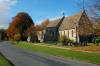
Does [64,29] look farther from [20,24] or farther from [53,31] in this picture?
[20,24]

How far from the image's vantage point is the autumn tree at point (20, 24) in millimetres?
109606

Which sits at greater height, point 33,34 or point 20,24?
point 20,24

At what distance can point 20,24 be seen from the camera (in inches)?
4397

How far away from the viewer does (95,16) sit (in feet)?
126

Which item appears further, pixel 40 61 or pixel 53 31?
pixel 53 31

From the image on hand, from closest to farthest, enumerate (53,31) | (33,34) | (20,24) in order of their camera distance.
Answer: (53,31)
(33,34)
(20,24)

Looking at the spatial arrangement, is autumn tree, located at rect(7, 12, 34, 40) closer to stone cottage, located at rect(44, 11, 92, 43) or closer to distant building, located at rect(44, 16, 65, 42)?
distant building, located at rect(44, 16, 65, 42)

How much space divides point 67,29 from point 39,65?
53.6 m

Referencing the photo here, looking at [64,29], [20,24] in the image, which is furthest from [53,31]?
[20,24]

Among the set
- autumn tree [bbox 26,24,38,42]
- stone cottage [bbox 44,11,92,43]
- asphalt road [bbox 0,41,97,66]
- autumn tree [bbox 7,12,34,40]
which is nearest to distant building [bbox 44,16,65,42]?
stone cottage [bbox 44,11,92,43]

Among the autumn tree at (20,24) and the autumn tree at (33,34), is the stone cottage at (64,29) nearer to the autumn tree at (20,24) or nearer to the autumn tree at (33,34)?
the autumn tree at (33,34)

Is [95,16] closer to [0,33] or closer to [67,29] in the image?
→ [67,29]

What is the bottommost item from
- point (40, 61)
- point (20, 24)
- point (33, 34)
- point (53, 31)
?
point (40, 61)

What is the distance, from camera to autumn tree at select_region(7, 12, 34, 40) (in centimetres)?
10961
